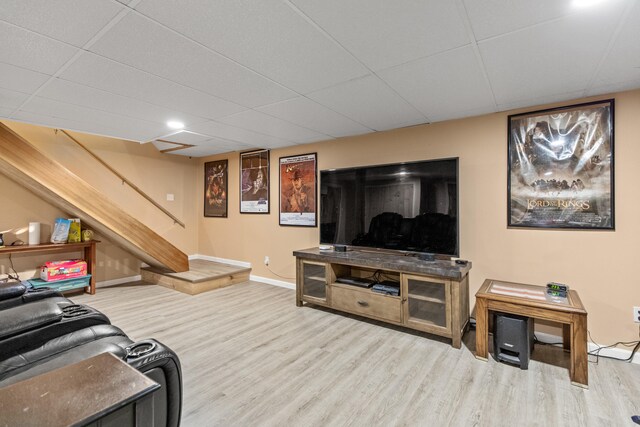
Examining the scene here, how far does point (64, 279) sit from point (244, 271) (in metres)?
2.38

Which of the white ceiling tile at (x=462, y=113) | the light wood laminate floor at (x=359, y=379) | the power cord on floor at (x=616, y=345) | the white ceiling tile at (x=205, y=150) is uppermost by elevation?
the white ceiling tile at (x=205, y=150)

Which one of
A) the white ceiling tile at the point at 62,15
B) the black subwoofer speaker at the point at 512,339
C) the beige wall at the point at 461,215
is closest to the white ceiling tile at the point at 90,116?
the white ceiling tile at the point at 62,15

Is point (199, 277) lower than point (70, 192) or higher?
lower

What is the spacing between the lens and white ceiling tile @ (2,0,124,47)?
1.36 meters

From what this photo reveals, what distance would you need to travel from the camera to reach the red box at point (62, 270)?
384 cm

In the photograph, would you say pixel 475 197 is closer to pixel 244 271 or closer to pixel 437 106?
pixel 437 106

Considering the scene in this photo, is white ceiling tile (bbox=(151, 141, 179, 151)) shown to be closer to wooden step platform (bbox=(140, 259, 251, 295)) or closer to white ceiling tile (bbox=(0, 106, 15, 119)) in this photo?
white ceiling tile (bbox=(0, 106, 15, 119))

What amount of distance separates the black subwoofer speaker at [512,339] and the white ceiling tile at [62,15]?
320cm

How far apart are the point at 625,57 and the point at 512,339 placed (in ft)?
6.82

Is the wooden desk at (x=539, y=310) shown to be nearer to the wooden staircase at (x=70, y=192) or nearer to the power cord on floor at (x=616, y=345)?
the power cord on floor at (x=616, y=345)

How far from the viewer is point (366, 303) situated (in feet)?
10.2

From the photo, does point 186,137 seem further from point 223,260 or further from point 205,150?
point 223,260

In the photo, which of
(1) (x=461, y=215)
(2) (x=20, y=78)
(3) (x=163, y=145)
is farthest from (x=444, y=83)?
(3) (x=163, y=145)

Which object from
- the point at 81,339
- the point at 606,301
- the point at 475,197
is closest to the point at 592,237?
the point at 606,301
